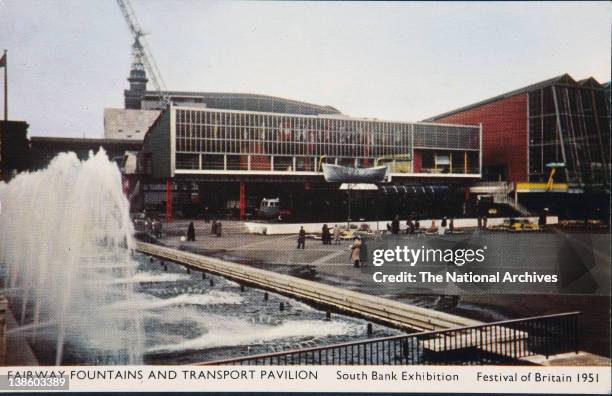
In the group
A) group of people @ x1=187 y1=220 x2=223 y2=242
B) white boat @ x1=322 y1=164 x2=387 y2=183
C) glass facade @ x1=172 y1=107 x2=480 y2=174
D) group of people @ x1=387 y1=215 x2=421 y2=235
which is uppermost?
glass facade @ x1=172 y1=107 x2=480 y2=174

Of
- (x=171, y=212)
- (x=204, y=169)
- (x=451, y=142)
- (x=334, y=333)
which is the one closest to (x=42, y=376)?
(x=334, y=333)

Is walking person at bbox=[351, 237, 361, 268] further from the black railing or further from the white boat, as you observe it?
the black railing

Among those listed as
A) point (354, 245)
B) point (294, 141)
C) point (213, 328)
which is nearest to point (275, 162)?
point (294, 141)

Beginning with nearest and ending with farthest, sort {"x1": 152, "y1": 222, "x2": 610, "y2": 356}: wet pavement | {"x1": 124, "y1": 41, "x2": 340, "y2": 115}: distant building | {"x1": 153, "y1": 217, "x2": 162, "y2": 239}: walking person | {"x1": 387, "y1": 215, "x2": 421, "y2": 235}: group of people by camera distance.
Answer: {"x1": 152, "y1": 222, "x2": 610, "y2": 356}: wet pavement < {"x1": 124, "y1": 41, "x2": 340, "y2": 115}: distant building < {"x1": 387, "y1": 215, "x2": 421, "y2": 235}: group of people < {"x1": 153, "y1": 217, "x2": 162, "y2": 239}: walking person

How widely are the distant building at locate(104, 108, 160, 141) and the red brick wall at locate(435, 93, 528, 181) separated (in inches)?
369

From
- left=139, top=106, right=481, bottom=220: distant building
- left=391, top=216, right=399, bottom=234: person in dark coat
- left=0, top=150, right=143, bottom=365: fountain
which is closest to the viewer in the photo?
left=0, top=150, right=143, bottom=365: fountain

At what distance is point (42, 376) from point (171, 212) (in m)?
10.7

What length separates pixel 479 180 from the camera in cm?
1788

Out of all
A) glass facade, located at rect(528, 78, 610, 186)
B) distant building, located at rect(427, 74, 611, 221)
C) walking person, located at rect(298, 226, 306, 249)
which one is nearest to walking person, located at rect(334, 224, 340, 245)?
walking person, located at rect(298, 226, 306, 249)

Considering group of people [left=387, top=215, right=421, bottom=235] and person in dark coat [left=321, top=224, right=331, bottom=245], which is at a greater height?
group of people [left=387, top=215, right=421, bottom=235]

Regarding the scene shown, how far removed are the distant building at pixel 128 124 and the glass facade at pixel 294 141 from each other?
4.70ft

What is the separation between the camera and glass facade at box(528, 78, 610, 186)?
8.10m

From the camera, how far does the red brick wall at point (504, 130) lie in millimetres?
12298

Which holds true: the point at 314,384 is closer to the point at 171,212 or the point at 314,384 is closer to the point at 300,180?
the point at 300,180
